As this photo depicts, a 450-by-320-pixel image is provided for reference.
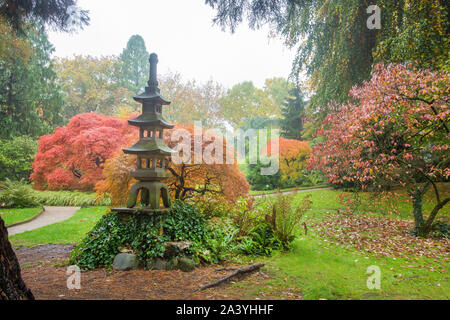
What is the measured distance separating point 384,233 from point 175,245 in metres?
4.89

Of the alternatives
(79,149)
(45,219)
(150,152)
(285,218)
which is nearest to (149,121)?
(150,152)

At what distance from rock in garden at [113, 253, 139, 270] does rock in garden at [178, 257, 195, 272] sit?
0.64 meters

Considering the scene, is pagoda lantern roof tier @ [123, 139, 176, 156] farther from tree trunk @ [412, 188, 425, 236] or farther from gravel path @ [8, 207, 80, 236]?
tree trunk @ [412, 188, 425, 236]

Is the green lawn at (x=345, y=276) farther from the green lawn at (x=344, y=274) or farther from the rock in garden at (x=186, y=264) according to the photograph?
the rock in garden at (x=186, y=264)

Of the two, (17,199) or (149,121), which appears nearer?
(149,121)

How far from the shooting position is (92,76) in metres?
23.4

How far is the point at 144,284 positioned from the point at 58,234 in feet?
14.5

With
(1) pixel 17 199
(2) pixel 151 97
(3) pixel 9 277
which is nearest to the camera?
(3) pixel 9 277

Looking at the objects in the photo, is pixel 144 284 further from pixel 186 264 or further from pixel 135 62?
pixel 135 62

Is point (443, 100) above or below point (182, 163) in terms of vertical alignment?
above

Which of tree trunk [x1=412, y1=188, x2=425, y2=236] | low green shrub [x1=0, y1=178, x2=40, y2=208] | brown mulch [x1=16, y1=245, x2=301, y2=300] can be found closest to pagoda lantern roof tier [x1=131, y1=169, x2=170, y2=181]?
brown mulch [x1=16, y1=245, x2=301, y2=300]

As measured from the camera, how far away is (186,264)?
12.0 feet
